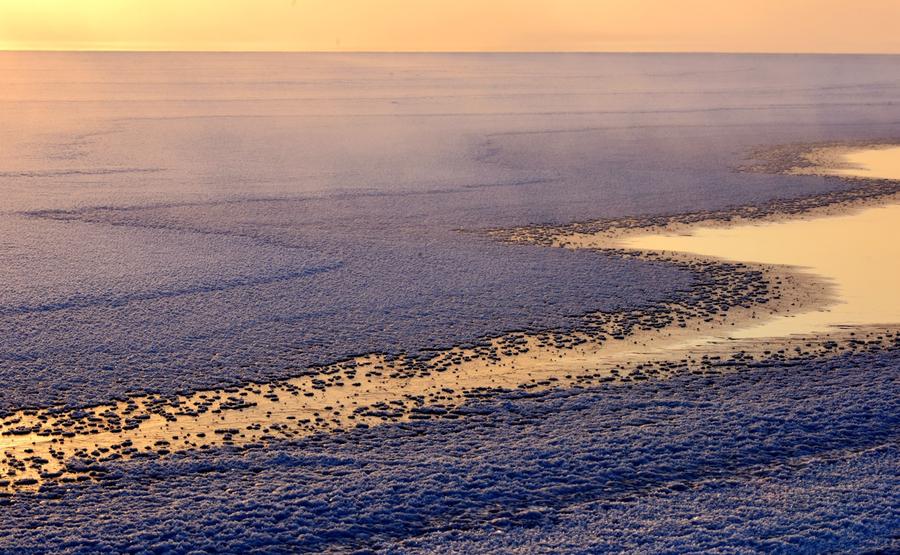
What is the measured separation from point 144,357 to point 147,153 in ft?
50.0

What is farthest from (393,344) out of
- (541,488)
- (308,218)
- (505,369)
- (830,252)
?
(830,252)

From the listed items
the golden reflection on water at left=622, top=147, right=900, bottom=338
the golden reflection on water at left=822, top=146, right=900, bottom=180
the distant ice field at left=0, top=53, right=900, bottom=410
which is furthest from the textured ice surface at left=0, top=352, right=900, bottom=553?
the golden reflection on water at left=822, top=146, right=900, bottom=180

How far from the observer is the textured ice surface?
5621 millimetres

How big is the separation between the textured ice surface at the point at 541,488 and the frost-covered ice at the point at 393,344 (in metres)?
0.02

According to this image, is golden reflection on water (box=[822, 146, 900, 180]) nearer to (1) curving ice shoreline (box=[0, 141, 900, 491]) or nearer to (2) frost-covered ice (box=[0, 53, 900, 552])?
(2) frost-covered ice (box=[0, 53, 900, 552])

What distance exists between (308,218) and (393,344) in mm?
6275

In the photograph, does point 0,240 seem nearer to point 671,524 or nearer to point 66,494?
point 66,494

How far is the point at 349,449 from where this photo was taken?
22.2 feet

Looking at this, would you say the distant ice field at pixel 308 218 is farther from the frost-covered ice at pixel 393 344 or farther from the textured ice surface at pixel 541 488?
the textured ice surface at pixel 541 488

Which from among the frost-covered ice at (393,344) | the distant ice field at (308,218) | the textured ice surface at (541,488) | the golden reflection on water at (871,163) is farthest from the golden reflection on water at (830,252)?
the golden reflection on water at (871,163)

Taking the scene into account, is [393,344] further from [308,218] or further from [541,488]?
[308,218]

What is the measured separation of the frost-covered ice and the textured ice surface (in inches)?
0.8

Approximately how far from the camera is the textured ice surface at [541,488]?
5621 millimetres

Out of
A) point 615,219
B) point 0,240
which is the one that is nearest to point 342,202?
point 615,219
